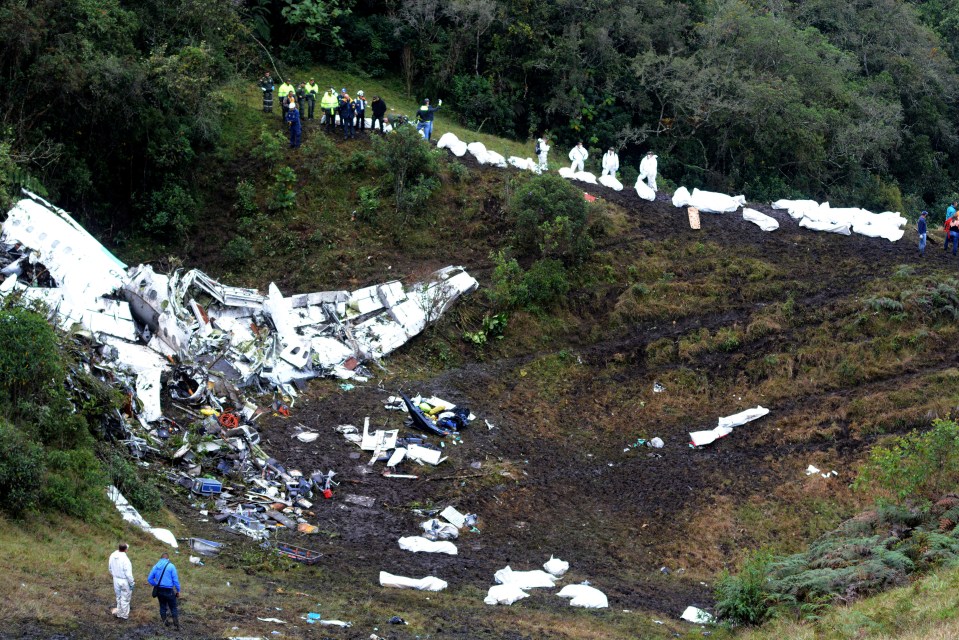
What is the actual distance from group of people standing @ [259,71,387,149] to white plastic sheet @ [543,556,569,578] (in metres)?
13.9

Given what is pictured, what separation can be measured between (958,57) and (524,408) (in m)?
29.7

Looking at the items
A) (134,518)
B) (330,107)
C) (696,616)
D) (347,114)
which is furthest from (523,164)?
(134,518)

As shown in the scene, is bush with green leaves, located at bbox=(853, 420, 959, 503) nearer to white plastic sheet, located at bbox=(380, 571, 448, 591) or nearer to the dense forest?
white plastic sheet, located at bbox=(380, 571, 448, 591)

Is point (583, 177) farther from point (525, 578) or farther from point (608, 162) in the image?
point (525, 578)

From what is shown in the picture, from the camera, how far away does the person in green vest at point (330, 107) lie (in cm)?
2702

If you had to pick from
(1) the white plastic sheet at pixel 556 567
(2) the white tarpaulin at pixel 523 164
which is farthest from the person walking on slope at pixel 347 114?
(1) the white plastic sheet at pixel 556 567

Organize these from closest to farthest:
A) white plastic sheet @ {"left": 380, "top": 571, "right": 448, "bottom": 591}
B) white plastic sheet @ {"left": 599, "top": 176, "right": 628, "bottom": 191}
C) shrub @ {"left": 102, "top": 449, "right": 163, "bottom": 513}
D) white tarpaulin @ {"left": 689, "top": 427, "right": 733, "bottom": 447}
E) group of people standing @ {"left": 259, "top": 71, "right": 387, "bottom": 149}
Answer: white plastic sheet @ {"left": 380, "top": 571, "right": 448, "bottom": 591}, shrub @ {"left": 102, "top": 449, "right": 163, "bottom": 513}, white tarpaulin @ {"left": 689, "top": 427, "right": 733, "bottom": 447}, group of people standing @ {"left": 259, "top": 71, "right": 387, "bottom": 149}, white plastic sheet @ {"left": 599, "top": 176, "right": 628, "bottom": 191}

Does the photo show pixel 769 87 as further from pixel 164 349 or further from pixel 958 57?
pixel 164 349

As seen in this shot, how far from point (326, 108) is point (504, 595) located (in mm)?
15572

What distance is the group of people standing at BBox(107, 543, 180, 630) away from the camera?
39.6 ft

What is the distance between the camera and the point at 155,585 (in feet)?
39.8

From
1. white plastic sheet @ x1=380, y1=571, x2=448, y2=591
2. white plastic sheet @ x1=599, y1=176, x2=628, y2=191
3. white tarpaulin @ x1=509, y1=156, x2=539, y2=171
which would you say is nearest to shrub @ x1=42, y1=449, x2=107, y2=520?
white plastic sheet @ x1=380, y1=571, x2=448, y2=591

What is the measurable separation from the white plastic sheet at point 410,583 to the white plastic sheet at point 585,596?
1.75m

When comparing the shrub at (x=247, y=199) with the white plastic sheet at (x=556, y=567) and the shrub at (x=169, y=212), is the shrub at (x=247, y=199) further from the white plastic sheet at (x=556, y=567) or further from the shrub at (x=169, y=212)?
the white plastic sheet at (x=556, y=567)
